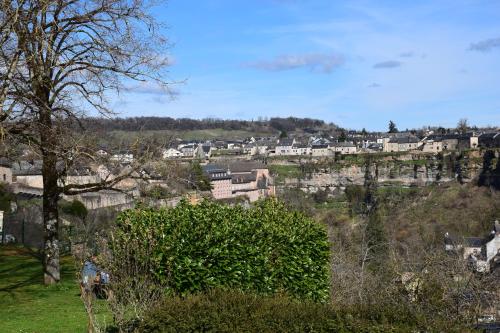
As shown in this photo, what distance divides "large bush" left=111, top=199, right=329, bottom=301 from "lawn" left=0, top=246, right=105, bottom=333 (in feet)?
5.95

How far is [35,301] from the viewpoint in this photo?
11.6m

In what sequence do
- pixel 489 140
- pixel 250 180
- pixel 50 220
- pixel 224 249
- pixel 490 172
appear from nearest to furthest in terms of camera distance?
1. pixel 224 249
2. pixel 50 220
3. pixel 490 172
4. pixel 250 180
5. pixel 489 140

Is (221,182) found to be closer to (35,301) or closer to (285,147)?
(285,147)

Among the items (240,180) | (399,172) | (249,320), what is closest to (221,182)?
(240,180)

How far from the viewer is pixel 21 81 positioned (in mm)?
11594

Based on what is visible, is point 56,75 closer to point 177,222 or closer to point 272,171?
point 177,222

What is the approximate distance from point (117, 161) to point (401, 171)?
116m

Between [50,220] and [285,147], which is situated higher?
[285,147]

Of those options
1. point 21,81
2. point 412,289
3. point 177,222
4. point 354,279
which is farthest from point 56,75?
point 354,279

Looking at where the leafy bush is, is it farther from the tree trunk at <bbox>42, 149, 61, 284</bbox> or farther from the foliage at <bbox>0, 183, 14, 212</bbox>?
the foliage at <bbox>0, 183, 14, 212</bbox>

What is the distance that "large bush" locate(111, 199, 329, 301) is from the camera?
8.48 m

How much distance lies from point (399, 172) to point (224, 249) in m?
119

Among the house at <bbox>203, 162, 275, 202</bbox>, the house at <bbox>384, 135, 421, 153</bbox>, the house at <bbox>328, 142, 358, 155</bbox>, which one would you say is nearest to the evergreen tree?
the house at <bbox>203, 162, 275, 202</bbox>

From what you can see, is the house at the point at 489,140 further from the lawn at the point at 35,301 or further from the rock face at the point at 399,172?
the lawn at the point at 35,301
